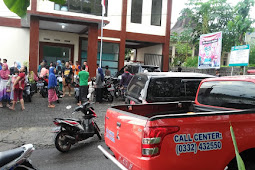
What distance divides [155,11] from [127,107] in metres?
14.7

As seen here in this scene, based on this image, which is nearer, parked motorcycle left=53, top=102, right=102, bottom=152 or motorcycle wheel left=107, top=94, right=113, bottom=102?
parked motorcycle left=53, top=102, right=102, bottom=152

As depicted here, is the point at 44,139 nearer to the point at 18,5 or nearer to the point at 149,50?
the point at 18,5

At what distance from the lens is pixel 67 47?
16266 millimetres

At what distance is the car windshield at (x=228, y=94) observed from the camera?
339 centimetres

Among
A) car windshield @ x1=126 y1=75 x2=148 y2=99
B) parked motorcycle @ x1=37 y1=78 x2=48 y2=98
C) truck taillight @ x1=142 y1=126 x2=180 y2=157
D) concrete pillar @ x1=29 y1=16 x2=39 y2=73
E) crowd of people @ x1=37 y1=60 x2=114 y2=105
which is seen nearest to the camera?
truck taillight @ x1=142 y1=126 x2=180 y2=157

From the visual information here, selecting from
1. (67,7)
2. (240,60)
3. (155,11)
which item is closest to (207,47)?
(240,60)

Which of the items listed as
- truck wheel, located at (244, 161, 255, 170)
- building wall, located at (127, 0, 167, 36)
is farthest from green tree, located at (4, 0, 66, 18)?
building wall, located at (127, 0, 167, 36)

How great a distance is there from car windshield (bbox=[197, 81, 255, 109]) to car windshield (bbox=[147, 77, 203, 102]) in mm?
1356

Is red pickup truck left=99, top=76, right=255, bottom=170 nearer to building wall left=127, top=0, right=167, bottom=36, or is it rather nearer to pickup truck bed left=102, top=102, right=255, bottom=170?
pickup truck bed left=102, top=102, right=255, bottom=170

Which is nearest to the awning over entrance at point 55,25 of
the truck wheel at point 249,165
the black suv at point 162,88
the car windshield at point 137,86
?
the car windshield at point 137,86

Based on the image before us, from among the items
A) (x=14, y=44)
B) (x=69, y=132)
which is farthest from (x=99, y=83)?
(x=14, y=44)

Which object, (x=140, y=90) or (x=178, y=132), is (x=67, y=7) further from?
(x=178, y=132)

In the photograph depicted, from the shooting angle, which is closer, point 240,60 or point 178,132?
point 178,132

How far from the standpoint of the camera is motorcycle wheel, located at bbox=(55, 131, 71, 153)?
198 inches
